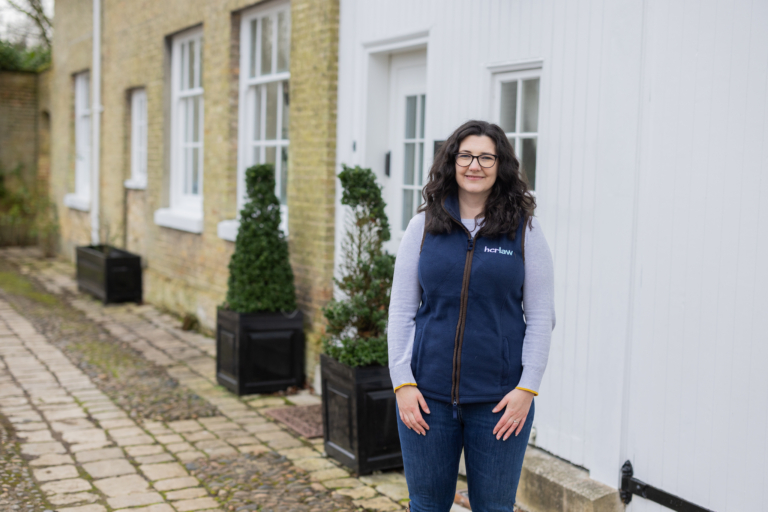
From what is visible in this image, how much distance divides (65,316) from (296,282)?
4.36m

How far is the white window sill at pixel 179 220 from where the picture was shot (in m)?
9.13

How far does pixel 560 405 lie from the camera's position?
171 inches

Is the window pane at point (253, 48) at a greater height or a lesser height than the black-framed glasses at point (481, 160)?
greater

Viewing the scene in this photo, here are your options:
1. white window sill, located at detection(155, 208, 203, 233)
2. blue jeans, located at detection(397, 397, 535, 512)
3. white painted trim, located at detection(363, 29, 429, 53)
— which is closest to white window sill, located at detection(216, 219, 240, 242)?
white window sill, located at detection(155, 208, 203, 233)

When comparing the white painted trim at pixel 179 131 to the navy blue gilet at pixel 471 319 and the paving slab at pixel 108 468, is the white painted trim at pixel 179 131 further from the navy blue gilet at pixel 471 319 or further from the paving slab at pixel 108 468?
the navy blue gilet at pixel 471 319

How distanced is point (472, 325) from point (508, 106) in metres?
2.50

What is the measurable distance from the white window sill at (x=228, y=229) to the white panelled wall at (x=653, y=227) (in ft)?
13.2

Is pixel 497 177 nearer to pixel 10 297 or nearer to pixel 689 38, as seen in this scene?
pixel 689 38

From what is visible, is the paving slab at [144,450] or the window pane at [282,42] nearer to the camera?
the paving slab at [144,450]

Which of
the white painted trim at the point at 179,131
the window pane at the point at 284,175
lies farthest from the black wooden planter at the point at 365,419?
the white painted trim at the point at 179,131

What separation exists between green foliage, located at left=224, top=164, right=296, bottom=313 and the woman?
12.7 ft

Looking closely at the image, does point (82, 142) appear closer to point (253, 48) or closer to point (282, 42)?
point (253, 48)

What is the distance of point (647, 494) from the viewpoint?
3.80 meters

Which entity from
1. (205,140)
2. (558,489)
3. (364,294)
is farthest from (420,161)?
(205,140)
